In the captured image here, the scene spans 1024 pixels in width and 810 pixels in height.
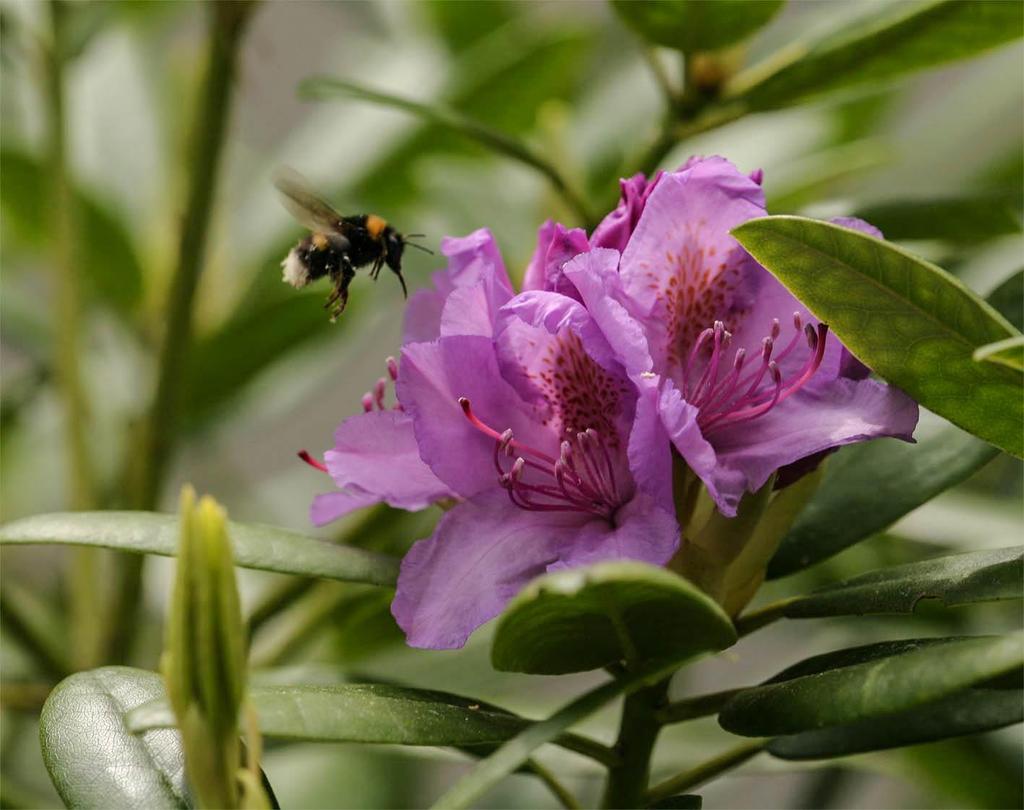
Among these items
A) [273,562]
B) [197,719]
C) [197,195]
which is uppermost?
[197,195]

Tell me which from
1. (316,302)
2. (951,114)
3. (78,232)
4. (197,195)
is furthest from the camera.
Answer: (951,114)

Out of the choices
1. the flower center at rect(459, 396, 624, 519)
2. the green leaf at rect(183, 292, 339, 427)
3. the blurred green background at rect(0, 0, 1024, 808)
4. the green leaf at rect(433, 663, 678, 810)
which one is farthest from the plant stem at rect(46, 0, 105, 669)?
the green leaf at rect(433, 663, 678, 810)

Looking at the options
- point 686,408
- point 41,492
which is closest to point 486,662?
point 686,408

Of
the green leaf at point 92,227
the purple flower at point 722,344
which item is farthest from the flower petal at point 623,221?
the green leaf at point 92,227

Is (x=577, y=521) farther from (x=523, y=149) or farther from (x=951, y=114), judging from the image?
(x=951, y=114)

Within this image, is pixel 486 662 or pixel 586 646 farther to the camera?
pixel 486 662

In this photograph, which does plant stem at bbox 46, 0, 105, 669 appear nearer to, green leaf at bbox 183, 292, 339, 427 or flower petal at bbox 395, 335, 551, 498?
green leaf at bbox 183, 292, 339, 427

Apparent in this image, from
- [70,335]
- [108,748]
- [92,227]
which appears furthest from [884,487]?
[92,227]
